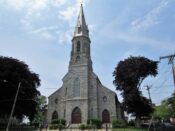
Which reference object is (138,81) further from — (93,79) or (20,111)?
(20,111)

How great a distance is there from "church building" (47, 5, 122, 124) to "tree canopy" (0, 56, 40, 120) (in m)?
9.36

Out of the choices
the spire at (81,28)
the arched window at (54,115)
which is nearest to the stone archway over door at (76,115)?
the arched window at (54,115)

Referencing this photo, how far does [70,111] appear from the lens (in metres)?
51.1

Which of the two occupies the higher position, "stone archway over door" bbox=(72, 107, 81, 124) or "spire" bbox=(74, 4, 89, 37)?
"spire" bbox=(74, 4, 89, 37)

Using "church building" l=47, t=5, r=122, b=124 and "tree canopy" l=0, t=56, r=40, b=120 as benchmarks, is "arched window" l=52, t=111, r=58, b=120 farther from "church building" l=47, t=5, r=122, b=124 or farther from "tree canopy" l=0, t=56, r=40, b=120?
"tree canopy" l=0, t=56, r=40, b=120

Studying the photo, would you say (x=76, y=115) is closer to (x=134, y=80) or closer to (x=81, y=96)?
(x=81, y=96)

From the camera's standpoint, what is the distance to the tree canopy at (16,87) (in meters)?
39.7

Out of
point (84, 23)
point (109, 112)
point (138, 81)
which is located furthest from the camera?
point (84, 23)

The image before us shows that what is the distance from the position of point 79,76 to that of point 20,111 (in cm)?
1711

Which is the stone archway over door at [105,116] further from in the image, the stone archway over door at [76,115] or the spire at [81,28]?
the spire at [81,28]

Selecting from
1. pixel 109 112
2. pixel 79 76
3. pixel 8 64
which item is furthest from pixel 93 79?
pixel 8 64

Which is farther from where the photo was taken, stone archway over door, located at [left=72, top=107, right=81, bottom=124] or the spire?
the spire

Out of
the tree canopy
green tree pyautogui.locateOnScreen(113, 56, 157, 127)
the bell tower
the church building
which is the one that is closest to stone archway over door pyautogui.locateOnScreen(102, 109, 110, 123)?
the church building

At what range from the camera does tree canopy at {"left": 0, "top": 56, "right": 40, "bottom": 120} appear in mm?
39662
